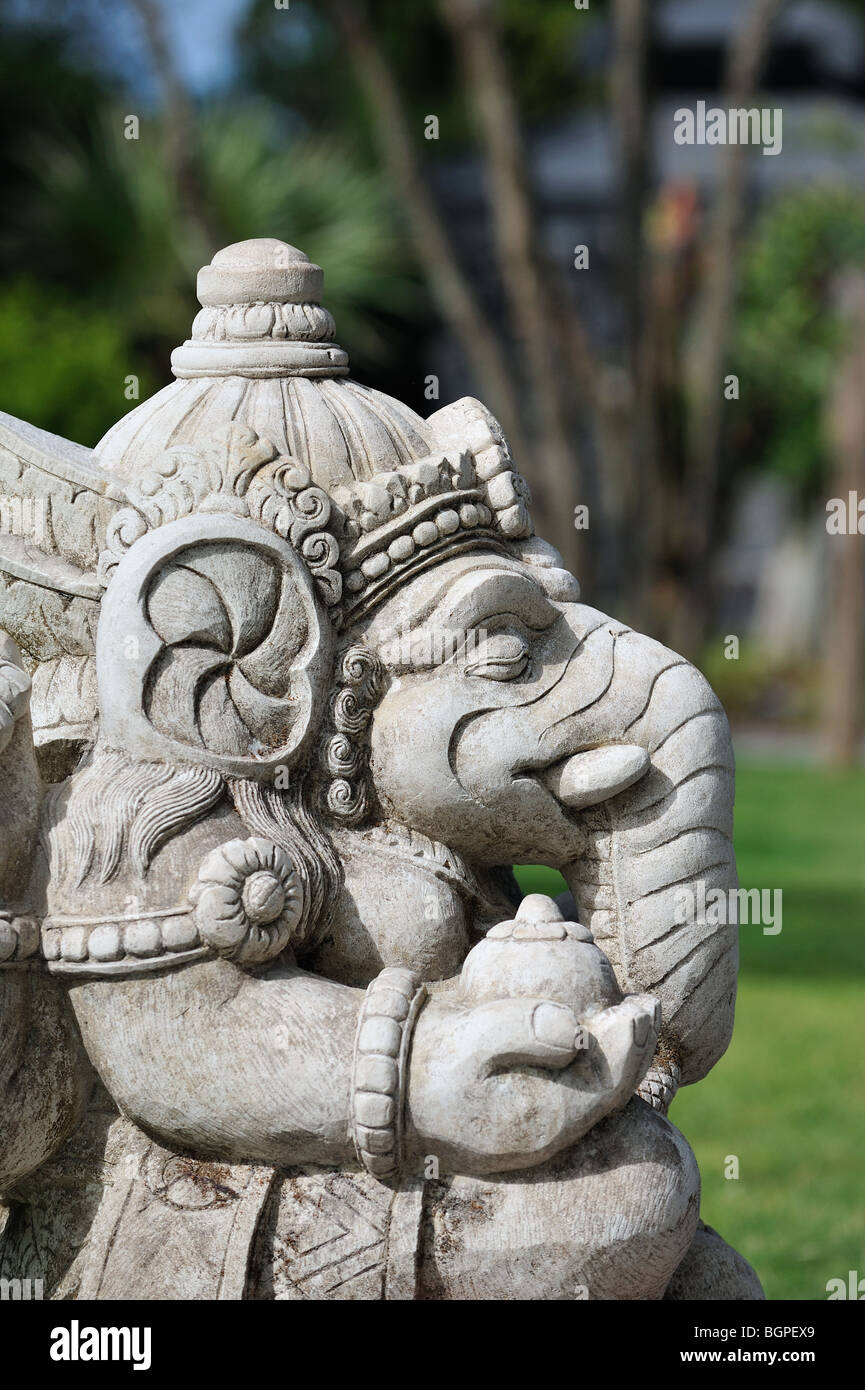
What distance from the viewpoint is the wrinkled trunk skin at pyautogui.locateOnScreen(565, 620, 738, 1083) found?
2.84 metres

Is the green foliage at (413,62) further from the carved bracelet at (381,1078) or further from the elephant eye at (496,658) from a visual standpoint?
the carved bracelet at (381,1078)

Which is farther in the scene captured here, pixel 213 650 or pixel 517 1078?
pixel 213 650

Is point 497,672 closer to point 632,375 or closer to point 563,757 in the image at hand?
point 563,757

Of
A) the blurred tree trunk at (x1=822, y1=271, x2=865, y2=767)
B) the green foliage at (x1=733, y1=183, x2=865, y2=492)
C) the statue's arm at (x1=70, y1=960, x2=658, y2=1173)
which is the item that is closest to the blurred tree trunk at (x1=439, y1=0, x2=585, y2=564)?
the blurred tree trunk at (x1=822, y1=271, x2=865, y2=767)

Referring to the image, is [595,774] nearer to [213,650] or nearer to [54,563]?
[213,650]

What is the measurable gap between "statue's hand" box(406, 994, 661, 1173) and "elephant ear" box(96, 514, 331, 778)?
526mm

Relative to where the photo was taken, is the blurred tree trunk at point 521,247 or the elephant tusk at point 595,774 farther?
the blurred tree trunk at point 521,247

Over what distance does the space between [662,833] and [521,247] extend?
7955mm

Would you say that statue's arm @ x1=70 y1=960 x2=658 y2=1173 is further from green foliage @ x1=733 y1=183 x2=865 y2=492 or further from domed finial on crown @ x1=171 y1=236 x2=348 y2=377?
green foliage @ x1=733 y1=183 x2=865 y2=492

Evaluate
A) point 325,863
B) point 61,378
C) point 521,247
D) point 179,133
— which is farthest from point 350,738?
point 61,378

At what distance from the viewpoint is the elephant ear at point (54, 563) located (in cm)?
281

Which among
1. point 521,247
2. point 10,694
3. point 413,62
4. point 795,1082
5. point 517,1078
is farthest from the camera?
point 413,62

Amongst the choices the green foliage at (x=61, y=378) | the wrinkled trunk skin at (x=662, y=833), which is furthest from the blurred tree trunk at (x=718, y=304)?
the wrinkled trunk skin at (x=662, y=833)

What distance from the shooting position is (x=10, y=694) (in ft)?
8.61
